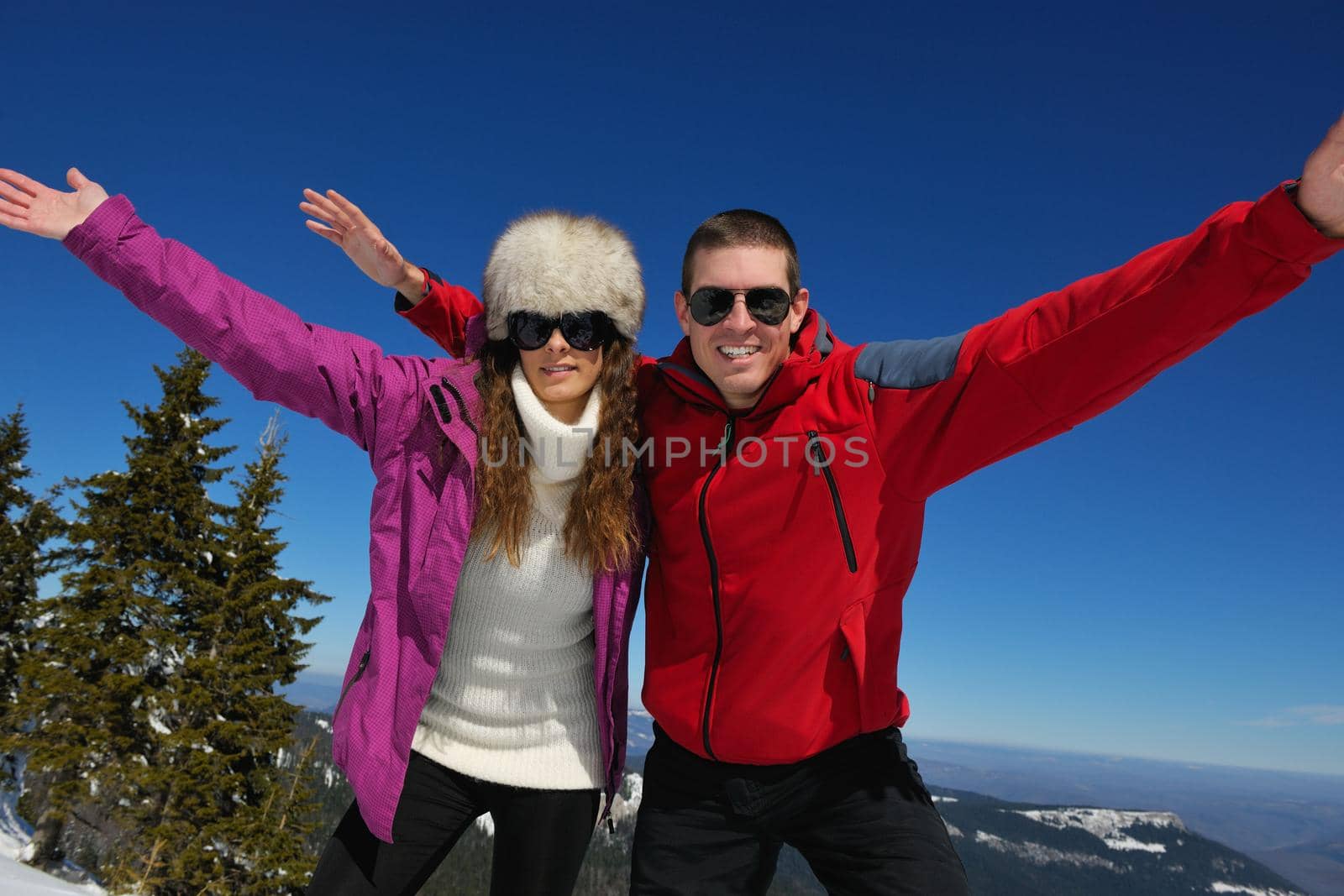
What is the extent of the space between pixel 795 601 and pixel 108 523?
24.9 meters

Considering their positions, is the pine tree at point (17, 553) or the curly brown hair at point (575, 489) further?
the pine tree at point (17, 553)

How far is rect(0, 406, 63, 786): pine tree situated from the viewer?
2508 cm

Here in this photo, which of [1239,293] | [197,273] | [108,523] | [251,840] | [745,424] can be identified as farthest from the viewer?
[108,523]

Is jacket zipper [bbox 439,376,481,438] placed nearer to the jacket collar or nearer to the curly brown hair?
the curly brown hair

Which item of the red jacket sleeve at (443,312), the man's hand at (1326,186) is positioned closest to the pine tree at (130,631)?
the red jacket sleeve at (443,312)

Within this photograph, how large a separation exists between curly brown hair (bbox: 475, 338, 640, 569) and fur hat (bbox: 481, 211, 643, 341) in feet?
1.10

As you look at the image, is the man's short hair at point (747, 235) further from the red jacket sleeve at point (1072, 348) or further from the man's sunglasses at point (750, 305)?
the red jacket sleeve at point (1072, 348)

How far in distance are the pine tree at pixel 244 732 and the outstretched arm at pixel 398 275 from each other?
1893 centimetres

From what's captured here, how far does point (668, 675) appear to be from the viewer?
3410mm

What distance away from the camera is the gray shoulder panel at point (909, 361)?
289 centimetres

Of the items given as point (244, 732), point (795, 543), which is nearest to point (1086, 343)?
point (795, 543)

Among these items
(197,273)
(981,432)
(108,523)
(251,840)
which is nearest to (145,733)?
(251,840)

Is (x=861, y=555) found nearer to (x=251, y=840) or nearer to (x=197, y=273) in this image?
(x=197, y=273)

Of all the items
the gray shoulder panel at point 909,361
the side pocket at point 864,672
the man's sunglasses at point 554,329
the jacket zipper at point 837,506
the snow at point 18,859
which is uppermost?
the man's sunglasses at point 554,329
